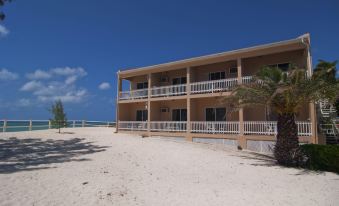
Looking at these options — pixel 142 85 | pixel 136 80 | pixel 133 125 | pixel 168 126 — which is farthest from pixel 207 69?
pixel 133 125

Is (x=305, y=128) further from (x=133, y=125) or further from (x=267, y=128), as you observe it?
(x=133, y=125)

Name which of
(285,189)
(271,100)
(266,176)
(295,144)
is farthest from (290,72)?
(285,189)

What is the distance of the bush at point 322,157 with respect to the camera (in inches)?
426

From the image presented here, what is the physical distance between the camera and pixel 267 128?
15820 mm

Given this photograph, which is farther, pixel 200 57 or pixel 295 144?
pixel 200 57

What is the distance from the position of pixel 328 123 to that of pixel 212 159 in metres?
9.87

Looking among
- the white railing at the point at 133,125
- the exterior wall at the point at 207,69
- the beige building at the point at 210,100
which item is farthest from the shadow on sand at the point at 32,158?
the exterior wall at the point at 207,69

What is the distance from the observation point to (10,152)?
41.5 ft

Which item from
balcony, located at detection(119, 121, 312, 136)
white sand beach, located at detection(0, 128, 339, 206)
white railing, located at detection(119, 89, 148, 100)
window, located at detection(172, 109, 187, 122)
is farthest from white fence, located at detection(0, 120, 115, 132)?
white sand beach, located at detection(0, 128, 339, 206)

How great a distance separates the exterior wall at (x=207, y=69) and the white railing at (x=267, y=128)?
4594mm

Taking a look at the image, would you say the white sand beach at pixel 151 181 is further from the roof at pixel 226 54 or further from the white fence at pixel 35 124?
the white fence at pixel 35 124

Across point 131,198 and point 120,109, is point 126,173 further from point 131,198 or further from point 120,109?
point 120,109

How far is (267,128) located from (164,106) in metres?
10.0

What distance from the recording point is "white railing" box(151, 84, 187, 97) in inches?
811
